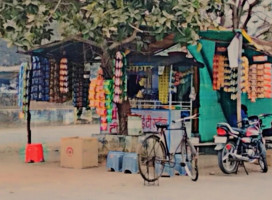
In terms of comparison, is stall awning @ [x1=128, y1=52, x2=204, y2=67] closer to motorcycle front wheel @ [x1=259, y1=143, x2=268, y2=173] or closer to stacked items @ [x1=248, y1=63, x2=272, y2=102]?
stacked items @ [x1=248, y1=63, x2=272, y2=102]

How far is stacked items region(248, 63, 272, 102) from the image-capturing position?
45.2ft

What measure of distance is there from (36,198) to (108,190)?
122cm

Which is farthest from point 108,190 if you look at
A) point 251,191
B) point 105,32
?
point 105,32

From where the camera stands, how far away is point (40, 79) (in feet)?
46.9

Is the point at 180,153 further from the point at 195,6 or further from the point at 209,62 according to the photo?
the point at 209,62

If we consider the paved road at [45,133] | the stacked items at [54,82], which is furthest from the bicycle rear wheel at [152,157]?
the paved road at [45,133]

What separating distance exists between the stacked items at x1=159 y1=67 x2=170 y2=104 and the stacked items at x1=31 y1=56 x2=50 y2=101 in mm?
3058

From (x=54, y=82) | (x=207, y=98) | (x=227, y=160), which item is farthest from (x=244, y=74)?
(x=54, y=82)

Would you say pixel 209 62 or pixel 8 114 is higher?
pixel 209 62

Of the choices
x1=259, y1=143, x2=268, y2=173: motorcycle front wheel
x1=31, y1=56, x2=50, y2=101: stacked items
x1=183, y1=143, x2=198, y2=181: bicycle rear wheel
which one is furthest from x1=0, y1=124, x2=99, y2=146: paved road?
x1=183, y1=143, x2=198, y2=181: bicycle rear wheel

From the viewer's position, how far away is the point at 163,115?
13.7 metres

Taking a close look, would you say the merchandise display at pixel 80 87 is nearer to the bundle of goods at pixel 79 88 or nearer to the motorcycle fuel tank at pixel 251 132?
the bundle of goods at pixel 79 88

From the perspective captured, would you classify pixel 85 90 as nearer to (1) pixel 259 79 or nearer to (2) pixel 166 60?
(2) pixel 166 60

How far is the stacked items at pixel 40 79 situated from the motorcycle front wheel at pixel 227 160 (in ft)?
17.5
